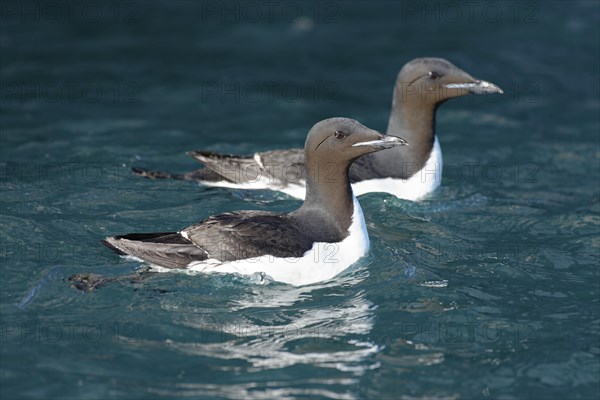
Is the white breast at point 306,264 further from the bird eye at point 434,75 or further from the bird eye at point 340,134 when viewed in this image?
the bird eye at point 434,75

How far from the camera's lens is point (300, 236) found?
8.72 metres

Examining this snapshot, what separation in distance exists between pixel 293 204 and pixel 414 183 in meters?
1.38

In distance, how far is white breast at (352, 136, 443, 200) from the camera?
1086 cm

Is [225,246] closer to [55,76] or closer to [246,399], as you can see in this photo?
[246,399]

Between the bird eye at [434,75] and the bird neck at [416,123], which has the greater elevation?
the bird eye at [434,75]

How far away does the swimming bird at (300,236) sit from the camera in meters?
8.51

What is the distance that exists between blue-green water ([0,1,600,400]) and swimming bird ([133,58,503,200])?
163mm

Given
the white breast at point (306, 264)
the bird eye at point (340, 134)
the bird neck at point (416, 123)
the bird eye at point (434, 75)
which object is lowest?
the white breast at point (306, 264)

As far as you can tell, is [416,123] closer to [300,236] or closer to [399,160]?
[399,160]

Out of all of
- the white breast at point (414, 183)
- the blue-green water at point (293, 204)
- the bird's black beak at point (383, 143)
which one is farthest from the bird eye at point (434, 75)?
the bird's black beak at point (383, 143)

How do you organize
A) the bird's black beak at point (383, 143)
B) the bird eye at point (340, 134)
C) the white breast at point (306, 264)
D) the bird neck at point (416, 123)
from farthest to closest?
the bird neck at point (416, 123)
the bird eye at point (340, 134)
the bird's black beak at point (383, 143)
the white breast at point (306, 264)

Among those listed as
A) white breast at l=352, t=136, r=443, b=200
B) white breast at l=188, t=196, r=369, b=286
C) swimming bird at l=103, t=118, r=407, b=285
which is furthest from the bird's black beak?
white breast at l=352, t=136, r=443, b=200

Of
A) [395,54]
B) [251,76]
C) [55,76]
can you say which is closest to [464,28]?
[395,54]

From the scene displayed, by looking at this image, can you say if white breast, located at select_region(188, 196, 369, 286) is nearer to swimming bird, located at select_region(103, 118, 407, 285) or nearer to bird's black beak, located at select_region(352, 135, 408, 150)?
swimming bird, located at select_region(103, 118, 407, 285)
